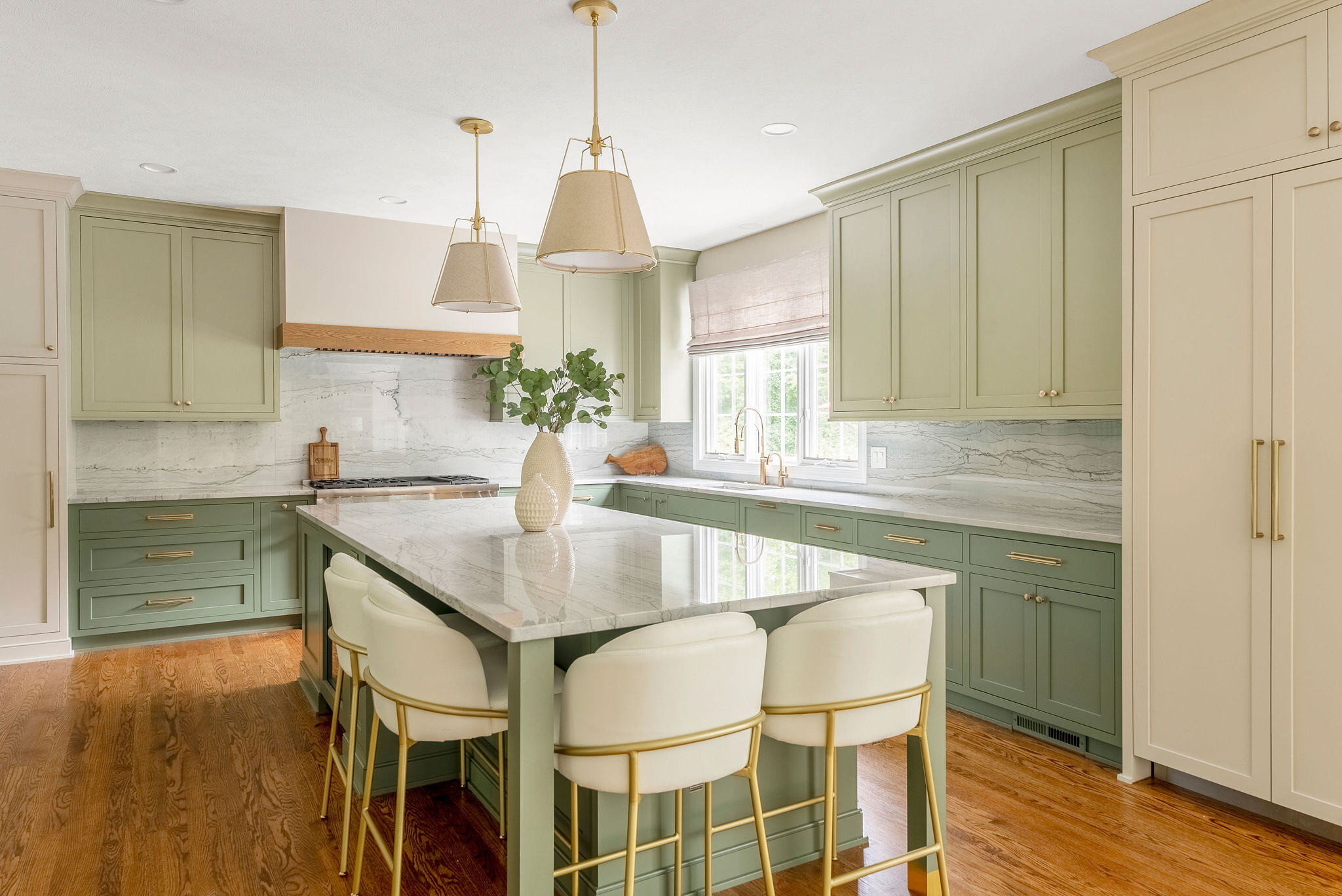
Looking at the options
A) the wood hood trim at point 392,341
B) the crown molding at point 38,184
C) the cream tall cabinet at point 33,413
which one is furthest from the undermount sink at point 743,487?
the crown molding at point 38,184

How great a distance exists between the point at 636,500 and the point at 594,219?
3697mm

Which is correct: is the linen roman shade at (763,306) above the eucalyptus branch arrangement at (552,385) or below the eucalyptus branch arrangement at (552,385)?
above

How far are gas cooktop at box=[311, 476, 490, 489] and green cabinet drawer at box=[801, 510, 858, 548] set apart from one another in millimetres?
2226

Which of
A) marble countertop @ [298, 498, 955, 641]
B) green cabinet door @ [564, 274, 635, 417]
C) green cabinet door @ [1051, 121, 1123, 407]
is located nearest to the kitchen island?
marble countertop @ [298, 498, 955, 641]

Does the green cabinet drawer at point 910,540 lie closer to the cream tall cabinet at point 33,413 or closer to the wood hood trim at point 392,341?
the wood hood trim at point 392,341

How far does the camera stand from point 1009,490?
3803mm

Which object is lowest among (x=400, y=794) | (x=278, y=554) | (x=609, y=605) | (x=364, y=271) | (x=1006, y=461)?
(x=400, y=794)

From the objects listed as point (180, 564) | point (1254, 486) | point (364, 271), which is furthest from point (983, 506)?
point (180, 564)

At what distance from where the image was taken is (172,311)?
4695mm

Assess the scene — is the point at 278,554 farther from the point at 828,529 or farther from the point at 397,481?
the point at 828,529

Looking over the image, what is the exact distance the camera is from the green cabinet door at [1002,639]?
315 centimetres

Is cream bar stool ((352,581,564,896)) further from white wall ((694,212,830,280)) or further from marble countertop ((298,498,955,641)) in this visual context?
white wall ((694,212,830,280))

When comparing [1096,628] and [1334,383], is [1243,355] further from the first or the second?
[1096,628]

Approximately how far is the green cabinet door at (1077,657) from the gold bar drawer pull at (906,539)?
1.75ft
